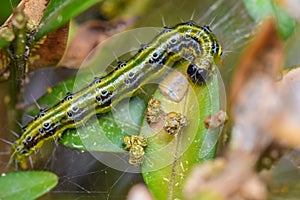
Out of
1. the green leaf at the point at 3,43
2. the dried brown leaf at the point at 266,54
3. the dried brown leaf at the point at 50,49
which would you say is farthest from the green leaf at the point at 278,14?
the dried brown leaf at the point at 266,54

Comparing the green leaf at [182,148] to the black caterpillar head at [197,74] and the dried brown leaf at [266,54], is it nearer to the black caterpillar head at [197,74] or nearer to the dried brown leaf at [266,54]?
the black caterpillar head at [197,74]

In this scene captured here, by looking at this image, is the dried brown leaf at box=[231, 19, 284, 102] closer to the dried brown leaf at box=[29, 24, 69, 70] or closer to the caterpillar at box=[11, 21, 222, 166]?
the caterpillar at box=[11, 21, 222, 166]

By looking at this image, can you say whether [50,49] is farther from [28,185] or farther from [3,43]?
[28,185]

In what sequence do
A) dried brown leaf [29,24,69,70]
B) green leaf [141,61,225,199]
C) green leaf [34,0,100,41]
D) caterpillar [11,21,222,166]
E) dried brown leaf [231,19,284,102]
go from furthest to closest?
1. dried brown leaf [29,24,69,70]
2. caterpillar [11,21,222,166]
3. green leaf [34,0,100,41]
4. green leaf [141,61,225,199]
5. dried brown leaf [231,19,284,102]

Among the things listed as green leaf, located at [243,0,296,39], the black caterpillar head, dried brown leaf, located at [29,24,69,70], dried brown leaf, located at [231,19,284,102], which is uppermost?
green leaf, located at [243,0,296,39]

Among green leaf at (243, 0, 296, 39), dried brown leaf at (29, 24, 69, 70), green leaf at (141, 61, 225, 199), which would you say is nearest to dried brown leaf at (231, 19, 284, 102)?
green leaf at (141, 61, 225, 199)

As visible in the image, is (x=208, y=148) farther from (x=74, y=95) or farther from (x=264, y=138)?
(x=264, y=138)
